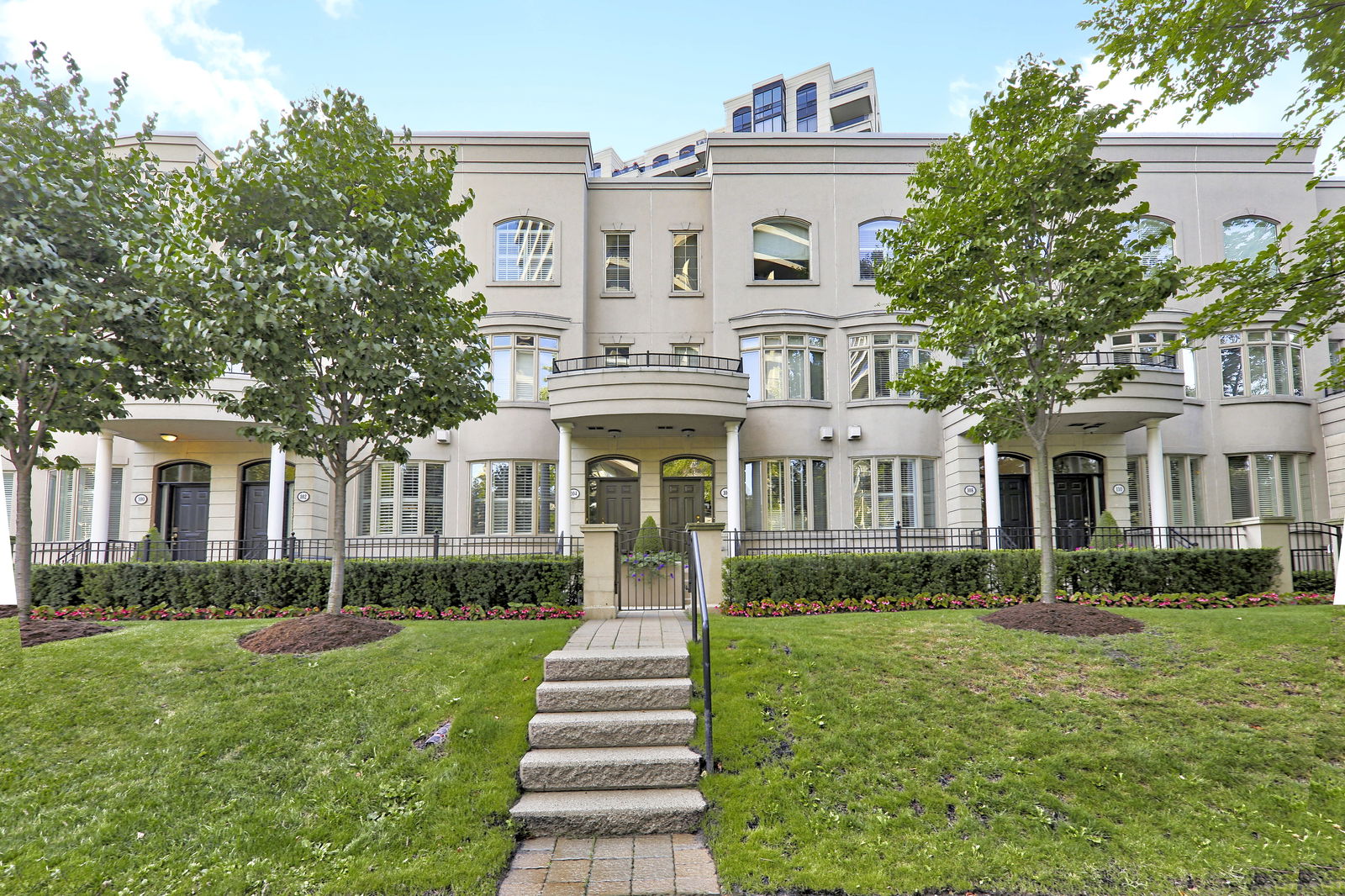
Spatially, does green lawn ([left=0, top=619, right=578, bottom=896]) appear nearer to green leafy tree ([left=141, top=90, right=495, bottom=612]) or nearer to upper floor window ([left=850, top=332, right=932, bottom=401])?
green leafy tree ([left=141, top=90, right=495, bottom=612])

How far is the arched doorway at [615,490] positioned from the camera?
17.5 m

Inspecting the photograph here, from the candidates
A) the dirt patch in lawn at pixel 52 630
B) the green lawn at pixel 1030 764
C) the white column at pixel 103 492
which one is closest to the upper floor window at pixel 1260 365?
the green lawn at pixel 1030 764

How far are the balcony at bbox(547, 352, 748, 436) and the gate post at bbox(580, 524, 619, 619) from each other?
524cm

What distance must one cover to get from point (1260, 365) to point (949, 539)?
8.97 m

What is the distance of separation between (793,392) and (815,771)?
1302 centimetres

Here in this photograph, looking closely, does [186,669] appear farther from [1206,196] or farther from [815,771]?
[1206,196]

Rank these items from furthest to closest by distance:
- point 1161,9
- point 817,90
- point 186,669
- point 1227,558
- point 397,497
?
point 817,90
point 397,497
point 1227,558
point 1161,9
point 186,669

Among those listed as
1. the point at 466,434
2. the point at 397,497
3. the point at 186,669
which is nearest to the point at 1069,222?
the point at 186,669

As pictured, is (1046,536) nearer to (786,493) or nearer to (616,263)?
(786,493)

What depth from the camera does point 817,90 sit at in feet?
182

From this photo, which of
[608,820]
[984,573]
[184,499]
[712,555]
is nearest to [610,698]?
[608,820]

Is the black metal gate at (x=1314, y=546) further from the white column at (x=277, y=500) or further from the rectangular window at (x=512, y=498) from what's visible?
the white column at (x=277, y=500)

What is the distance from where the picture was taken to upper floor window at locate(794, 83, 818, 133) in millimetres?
56031

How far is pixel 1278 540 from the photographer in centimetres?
1230
